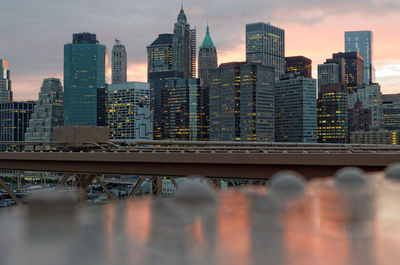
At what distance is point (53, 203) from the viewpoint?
3223 mm

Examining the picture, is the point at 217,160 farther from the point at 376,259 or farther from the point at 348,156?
the point at 376,259

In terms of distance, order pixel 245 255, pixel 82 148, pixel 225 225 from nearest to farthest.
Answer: pixel 245 255, pixel 225 225, pixel 82 148

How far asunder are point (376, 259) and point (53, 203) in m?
2.50

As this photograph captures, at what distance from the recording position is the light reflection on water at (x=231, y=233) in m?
3.31

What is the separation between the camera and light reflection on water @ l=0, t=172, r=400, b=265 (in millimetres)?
3311

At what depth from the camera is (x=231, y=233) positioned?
409 centimetres

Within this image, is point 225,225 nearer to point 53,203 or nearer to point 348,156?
point 53,203

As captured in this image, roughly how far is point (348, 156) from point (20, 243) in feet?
55.0

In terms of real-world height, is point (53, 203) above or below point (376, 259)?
above

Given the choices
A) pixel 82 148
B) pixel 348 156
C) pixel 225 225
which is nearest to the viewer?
Answer: pixel 225 225

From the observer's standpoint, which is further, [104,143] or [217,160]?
[104,143]

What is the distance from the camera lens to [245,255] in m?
3.45

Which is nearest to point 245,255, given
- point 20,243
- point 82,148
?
point 20,243

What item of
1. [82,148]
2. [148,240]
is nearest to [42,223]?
[148,240]
